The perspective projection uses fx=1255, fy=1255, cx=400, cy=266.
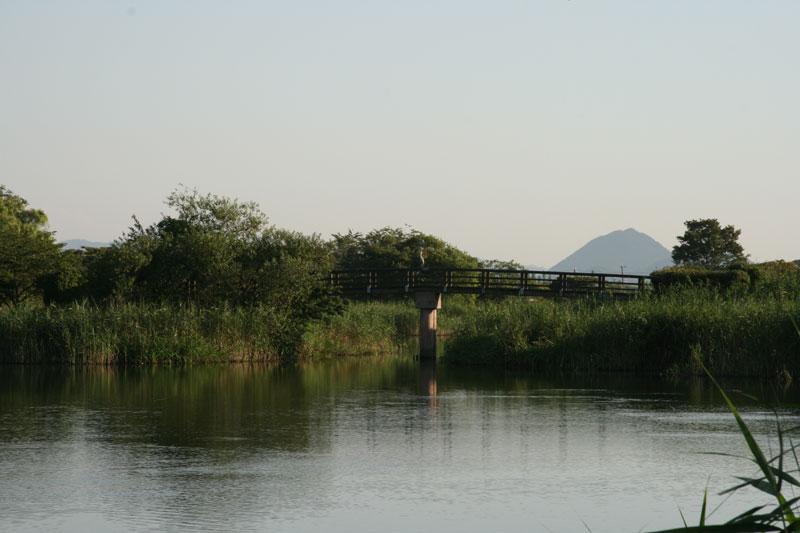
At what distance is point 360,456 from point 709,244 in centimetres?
7088

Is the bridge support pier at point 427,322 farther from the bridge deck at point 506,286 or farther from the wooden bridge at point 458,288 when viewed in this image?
the bridge deck at point 506,286

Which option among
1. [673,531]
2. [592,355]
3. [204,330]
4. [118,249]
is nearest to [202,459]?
[673,531]

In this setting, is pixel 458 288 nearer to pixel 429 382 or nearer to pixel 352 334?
pixel 352 334

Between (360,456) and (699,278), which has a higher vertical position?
(699,278)

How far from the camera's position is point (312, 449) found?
1748 cm

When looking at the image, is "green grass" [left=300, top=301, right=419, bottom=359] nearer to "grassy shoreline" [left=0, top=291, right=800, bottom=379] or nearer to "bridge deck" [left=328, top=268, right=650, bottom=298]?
"grassy shoreline" [left=0, top=291, right=800, bottom=379]

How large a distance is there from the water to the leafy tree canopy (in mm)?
51409

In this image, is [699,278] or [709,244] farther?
[709,244]

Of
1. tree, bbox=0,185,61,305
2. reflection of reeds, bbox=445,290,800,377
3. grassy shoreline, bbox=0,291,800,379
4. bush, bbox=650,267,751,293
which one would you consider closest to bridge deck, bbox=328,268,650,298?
bush, bbox=650,267,751,293

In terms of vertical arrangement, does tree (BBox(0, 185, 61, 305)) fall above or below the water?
above

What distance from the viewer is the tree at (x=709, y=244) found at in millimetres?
84188

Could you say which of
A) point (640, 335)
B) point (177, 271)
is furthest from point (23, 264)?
point (640, 335)

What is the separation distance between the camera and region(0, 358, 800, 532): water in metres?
12.6

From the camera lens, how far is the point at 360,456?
1691cm
